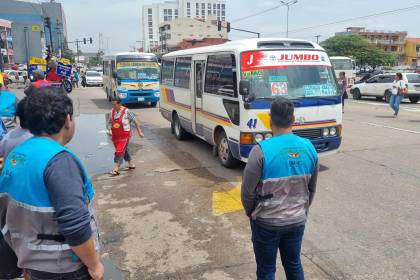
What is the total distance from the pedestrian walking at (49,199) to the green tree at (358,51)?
252 feet

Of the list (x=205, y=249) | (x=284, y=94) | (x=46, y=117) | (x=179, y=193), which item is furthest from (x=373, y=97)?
(x=46, y=117)

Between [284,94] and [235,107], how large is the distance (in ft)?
2.87

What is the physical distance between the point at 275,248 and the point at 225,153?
4.90 m

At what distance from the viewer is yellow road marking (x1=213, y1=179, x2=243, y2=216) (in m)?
5.48

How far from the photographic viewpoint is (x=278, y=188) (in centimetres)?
Result: 275

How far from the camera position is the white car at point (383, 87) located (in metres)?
20.4

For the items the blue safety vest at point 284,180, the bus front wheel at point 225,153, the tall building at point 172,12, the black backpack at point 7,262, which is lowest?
the bus front wheel at point 225,153

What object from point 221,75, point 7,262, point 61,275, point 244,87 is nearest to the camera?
point 61,275

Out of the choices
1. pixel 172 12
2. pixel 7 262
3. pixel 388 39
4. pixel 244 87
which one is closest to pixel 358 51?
pixel 388 39

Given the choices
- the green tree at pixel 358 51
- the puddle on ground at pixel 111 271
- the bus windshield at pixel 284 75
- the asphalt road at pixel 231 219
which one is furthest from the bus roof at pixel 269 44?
the green tree at pixel 358 51

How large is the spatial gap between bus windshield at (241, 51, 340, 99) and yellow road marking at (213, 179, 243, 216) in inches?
66.7

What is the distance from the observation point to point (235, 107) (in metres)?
7.03

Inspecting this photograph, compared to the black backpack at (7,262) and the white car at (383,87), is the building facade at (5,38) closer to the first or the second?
the white car at (383,87)

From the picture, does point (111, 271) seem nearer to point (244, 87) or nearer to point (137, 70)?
point (244, 87)
